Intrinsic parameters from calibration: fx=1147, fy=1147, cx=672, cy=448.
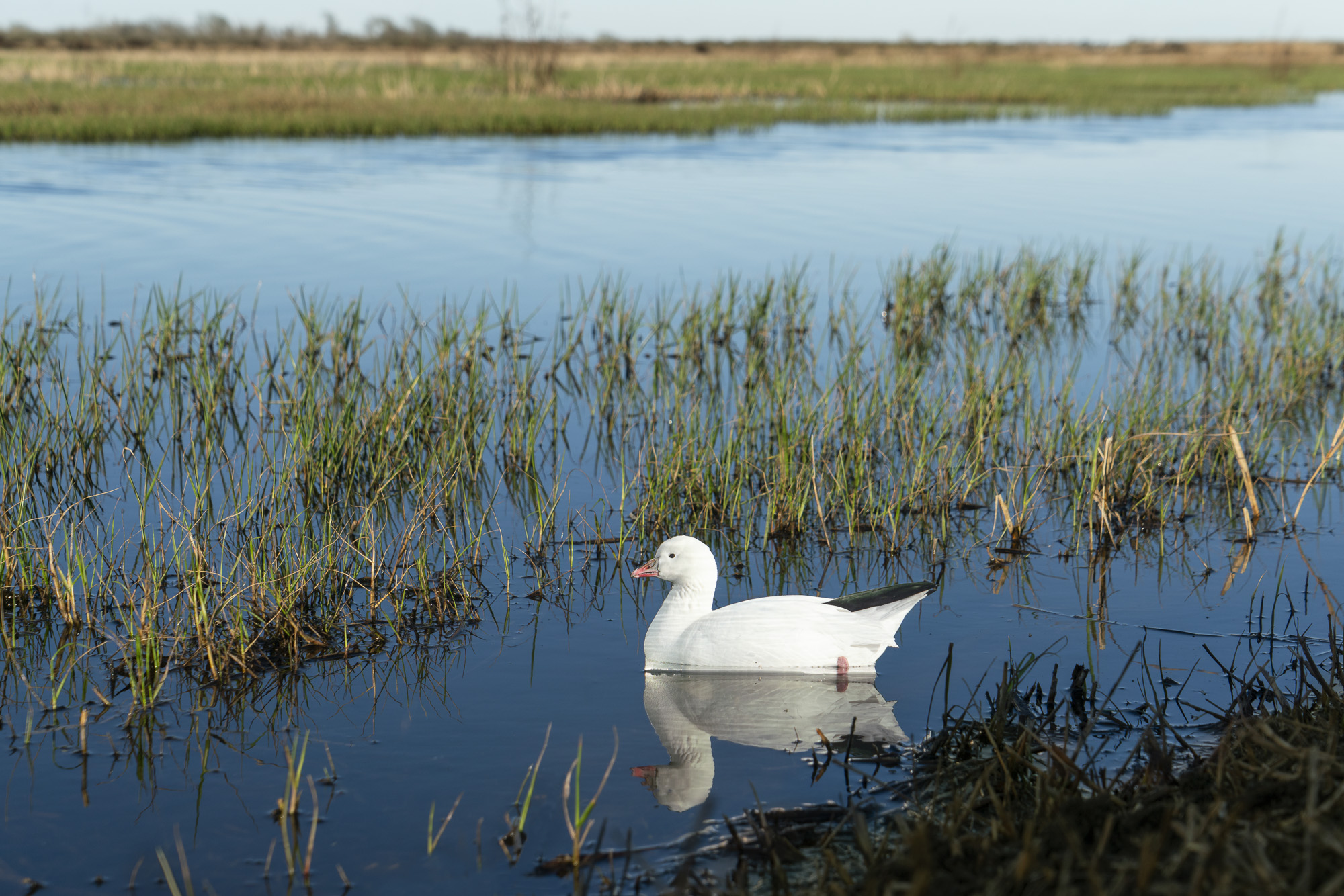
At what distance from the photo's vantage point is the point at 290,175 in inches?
879

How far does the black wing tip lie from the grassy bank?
27.6 meters

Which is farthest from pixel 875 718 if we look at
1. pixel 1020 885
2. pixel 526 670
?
pixel 1020 885

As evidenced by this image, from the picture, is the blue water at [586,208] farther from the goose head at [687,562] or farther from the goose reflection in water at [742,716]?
the goose reflection in water at [742,716]

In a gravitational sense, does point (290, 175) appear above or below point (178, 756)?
above

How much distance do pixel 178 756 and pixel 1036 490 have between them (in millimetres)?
4853

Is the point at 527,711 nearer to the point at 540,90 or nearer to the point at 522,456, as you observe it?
the point at 522,456

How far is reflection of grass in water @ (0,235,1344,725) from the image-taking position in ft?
17.2

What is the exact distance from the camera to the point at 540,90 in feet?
127

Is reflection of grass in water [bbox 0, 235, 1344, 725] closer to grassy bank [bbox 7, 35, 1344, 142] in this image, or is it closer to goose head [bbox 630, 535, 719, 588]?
goose head [bbox 630, 535, 719, 588]

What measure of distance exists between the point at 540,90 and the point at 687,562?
1429 inches

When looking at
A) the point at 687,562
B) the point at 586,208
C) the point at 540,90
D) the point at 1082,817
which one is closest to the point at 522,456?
the point at 687,562

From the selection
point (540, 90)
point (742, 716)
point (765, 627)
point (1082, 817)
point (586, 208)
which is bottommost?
point (742, 716)

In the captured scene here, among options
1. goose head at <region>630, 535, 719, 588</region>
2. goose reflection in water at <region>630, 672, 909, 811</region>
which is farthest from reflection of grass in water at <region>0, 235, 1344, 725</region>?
goose reflection in water at <region>630, 672, 909, 811</region>

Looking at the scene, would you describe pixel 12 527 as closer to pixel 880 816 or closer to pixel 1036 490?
pixel 880 816
